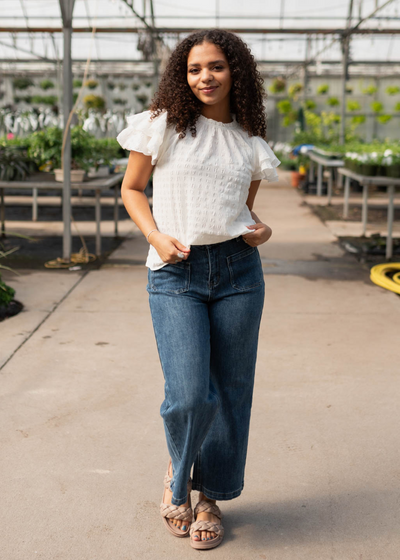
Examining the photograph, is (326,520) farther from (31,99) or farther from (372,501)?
(31,99)

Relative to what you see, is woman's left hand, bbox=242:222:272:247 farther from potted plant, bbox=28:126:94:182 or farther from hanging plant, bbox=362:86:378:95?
hanging plant, bbox=362:86:378:95

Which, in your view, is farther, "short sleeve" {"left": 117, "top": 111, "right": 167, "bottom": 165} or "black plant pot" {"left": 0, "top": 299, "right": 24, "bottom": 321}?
"black plant pot" {"left": 0, "top": 299, "right": 24, "bottom": 321}

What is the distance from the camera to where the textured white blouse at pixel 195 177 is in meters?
1.83

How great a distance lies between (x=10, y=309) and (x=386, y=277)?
2977mm

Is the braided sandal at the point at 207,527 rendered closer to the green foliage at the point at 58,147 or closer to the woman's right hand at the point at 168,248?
the woman's right hand at the point at 168,248

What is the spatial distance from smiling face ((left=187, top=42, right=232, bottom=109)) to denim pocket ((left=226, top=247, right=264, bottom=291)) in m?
0.43

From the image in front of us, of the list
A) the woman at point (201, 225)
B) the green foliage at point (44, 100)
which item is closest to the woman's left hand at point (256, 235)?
the woman at point (201, 225)

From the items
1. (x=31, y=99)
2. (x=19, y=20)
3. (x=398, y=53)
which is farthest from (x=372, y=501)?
(x=31, y=99)

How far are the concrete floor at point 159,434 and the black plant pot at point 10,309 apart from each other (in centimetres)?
9

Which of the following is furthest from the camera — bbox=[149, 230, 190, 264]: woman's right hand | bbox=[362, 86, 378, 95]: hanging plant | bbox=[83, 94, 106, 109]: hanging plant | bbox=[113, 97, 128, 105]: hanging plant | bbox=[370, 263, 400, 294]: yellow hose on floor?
bbox=[113, 97, 128, 105]: hanging plant

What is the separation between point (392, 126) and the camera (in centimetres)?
2175

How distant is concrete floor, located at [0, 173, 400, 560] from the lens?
6.81 feet

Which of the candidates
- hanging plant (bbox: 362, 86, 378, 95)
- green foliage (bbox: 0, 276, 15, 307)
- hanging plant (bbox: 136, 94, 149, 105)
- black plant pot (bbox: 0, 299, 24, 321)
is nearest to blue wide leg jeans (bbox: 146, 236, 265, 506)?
black plant pot (bbox: 0, 299, 24, 321)

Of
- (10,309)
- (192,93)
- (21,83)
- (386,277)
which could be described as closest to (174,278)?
(192,93)
